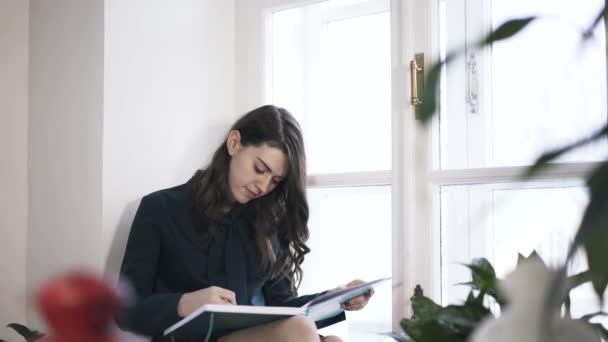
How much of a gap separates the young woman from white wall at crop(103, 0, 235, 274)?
0.12m

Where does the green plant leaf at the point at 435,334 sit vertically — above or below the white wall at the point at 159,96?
below

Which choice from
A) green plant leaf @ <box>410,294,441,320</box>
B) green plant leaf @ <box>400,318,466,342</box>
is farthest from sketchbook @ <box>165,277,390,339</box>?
green plant leaf @ <box>400,318,466,342</box>

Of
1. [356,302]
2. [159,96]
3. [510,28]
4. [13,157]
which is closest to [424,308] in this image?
[510,28]

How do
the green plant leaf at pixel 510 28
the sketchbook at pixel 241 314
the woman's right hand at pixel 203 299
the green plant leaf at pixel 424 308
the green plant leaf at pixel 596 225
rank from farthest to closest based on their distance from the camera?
the woman's right hand at pixel 203 299, the sketchbook at pixel 241 314, the green plant leaf at pixel 424 308, the green plant leaf at pixel 510 28, the green plant leaf at pixel 596 225

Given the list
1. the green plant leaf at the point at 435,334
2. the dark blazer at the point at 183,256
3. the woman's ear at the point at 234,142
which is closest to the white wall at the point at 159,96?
the dark blazer at the point at 183,256

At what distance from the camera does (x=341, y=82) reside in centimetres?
227

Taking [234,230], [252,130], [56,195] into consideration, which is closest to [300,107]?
[252,130]

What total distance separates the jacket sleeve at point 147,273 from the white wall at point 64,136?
5.4 inches

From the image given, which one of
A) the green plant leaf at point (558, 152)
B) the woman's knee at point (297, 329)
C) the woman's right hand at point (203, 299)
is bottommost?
the woman's knee at point (297, 329)

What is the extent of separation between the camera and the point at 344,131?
7.41 feet

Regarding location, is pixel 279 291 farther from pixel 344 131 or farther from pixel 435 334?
pixel 435 334

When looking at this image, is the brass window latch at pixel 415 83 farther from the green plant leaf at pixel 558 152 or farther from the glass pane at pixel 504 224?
the green plant leaf at pixel 558 152

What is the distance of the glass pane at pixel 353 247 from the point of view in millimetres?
2141

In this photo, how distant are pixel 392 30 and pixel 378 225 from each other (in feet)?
1.95
